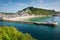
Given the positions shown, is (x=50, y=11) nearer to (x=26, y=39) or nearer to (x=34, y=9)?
(x=34, y=9)

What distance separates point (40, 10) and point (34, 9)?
2.51m

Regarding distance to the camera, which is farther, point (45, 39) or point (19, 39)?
point (45, 39)

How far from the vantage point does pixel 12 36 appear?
22.6ft

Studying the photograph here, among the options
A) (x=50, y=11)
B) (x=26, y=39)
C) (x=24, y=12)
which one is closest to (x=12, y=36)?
(x=26, y=39)

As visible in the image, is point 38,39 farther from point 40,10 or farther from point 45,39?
point 40,10

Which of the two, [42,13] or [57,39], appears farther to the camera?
[42,13]

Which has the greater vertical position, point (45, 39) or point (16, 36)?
point (16, 36)

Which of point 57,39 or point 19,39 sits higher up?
point 19,39

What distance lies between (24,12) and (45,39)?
120ft

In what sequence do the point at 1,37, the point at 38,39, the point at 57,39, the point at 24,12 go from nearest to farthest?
the point at 1,37 < the point at 38,39 < the point at 57,39 < the point at 24,12

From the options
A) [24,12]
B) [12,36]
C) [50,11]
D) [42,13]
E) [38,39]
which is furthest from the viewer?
[50,11]

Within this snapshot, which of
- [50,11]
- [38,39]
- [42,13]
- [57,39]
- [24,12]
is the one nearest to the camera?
[38,39]

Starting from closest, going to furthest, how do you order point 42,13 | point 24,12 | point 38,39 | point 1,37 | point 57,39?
point 1,37 < point 38,39 < point 57,39 < point 24,12 < point 42,13

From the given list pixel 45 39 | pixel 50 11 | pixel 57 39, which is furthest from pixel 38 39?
pixel 50 11
